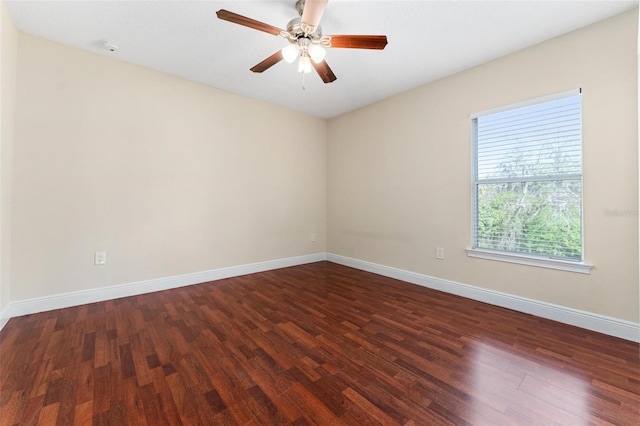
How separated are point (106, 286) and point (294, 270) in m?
2.32

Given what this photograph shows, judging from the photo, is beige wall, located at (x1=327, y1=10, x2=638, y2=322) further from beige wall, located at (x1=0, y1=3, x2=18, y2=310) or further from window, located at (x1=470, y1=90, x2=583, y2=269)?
beige wall, located at (x1=0, y1=3, x2=18, y2=310)

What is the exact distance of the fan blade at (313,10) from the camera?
1604 millimetres

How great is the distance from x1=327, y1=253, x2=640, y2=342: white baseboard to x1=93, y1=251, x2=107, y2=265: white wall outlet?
3.48 m

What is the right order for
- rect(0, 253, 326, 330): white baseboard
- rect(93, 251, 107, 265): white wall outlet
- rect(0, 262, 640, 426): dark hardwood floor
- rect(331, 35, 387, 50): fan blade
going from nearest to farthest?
1. rect(0, 262, 640, 426): dark hardwood floor
2. rect(331, 35, 387, 50): fan blade
3. rect(0, 253, 326, 330): white baseboard
4. rect(93, 251, 107, 265): white wall outlet

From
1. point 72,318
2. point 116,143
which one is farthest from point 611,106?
point 72,318

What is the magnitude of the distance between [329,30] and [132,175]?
8.53ft

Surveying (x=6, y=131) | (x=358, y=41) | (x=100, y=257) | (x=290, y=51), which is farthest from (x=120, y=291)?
(x=358, y=41)

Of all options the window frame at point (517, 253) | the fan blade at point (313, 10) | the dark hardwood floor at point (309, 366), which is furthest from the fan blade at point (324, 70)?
the dark hardwood floor at point (309, 366)

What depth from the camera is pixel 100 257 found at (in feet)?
9.04

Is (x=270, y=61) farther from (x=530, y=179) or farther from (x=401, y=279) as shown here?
(x=401, y=279)

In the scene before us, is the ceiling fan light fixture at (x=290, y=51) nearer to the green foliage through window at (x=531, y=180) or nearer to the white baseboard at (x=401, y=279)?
the green foliage through window at (x=531, y=180)

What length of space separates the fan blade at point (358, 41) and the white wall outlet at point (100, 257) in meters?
3.08

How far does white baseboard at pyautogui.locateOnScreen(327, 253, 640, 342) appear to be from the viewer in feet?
6.76

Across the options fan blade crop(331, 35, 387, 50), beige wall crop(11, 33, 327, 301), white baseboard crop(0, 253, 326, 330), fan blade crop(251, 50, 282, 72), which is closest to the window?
fan blade crop(331, 35, 387, 50)
